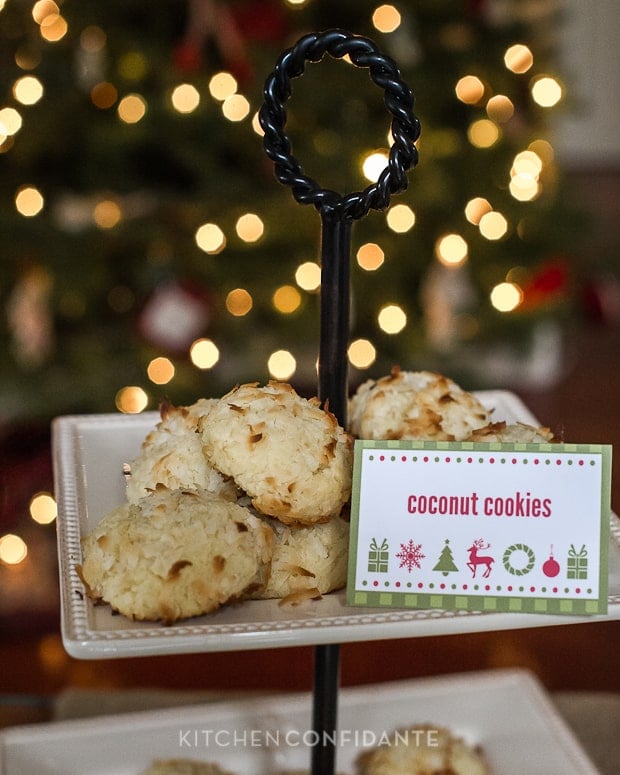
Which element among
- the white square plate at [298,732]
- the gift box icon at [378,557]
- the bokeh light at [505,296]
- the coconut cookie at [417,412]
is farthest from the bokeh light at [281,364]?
the gift box icon at [378,557]

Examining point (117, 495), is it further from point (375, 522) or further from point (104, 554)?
point (375, 522)

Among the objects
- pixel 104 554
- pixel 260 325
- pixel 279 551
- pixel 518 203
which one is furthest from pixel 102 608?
pixel 518 203

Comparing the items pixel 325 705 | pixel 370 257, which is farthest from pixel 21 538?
pixel 325 705

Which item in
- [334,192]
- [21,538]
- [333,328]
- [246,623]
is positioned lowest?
[21,538]

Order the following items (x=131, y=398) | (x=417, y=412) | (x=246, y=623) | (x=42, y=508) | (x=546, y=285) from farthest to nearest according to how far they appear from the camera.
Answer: (x=546, y=285) < (x=131, y=398) < (x=42, y=508) < (x=417, y=412) < (x=246, y=623)

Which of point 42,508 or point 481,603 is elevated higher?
point 481,603

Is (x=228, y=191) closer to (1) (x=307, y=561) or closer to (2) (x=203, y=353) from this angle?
(2) (x=203, y=353)

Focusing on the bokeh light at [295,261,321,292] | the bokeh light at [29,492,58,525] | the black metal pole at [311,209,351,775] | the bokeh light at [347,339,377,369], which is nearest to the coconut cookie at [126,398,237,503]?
the black metal pole at [311,209,351,775]

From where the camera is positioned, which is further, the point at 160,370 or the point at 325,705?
the point at 160,370

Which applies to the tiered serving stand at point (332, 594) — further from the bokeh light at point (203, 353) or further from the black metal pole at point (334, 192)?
the bokeh light at point (203, 353)
